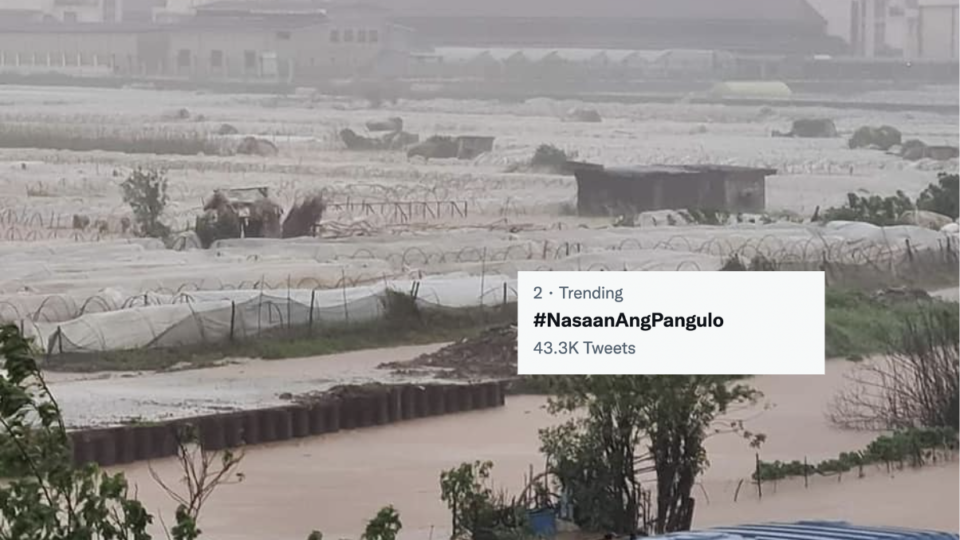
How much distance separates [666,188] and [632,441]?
58cm

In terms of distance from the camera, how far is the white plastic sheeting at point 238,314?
13.3ft

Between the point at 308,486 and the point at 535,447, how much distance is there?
0.50 m

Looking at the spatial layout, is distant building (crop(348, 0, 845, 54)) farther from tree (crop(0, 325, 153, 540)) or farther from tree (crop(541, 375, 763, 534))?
tree (crop(0, 325, 153, 540))

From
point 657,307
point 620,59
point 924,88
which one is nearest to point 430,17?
point 620,59

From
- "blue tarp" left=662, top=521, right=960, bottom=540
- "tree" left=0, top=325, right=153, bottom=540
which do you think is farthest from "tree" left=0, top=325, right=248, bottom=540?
"blue tarp" left=662, top=521, right=960, bottom=540

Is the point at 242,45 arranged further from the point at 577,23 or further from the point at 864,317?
the point at 864,317

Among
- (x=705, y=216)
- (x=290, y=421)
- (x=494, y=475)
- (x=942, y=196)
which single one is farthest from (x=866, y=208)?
(x=290, y=421)

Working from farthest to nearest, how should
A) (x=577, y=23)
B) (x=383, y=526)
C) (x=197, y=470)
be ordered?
(x=577, y=23) < (x=197, y=470) < (x=383, y=526)

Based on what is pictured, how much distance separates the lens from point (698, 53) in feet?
14.4

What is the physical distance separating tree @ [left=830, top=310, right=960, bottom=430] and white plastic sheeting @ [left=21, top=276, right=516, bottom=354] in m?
0.84

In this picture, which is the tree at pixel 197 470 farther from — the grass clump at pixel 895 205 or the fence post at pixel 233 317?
the grass clump at pixel 895 205

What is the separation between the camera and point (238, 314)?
13.7 ft

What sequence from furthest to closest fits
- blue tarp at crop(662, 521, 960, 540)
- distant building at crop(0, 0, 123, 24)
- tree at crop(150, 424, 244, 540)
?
distant building at crop(0, 0, 123, 24), tree at crop(150, 424, 244, 540), blue tarp at crop(662, 521, 960, 540)

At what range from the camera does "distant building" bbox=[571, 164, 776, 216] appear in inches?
170
